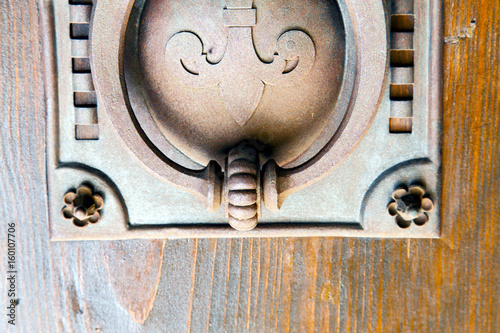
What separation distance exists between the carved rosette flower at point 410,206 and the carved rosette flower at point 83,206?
55 centimetres

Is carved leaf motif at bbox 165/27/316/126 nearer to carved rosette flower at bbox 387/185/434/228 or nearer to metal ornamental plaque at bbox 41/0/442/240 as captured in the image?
metal ornamental plaque at bbox 41/0/442/240

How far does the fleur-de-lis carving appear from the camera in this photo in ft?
1.80

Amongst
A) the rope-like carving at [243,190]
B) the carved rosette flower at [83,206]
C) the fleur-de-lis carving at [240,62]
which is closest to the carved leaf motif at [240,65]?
the fleur-de-lis carving at [240,62]

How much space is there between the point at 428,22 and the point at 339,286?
1.71ft

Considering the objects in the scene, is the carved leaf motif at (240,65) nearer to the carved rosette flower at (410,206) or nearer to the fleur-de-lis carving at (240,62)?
the fleur-de-lis carving at (240,62)

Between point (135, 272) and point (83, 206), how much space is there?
171 mm

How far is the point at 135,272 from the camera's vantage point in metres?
0.70

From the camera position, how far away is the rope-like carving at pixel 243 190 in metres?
0.51

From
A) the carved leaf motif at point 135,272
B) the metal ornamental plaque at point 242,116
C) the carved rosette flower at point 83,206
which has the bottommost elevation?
the carved leaf motif at point 135,272

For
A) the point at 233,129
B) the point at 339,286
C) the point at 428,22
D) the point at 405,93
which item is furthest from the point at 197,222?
the point at 428,22

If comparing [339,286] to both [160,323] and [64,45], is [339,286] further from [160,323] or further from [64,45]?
[64,45]

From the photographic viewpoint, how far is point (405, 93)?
2.09 feet

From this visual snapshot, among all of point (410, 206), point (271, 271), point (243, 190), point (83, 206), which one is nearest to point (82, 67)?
point (83, 206)

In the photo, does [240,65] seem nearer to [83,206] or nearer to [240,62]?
[240,62]
